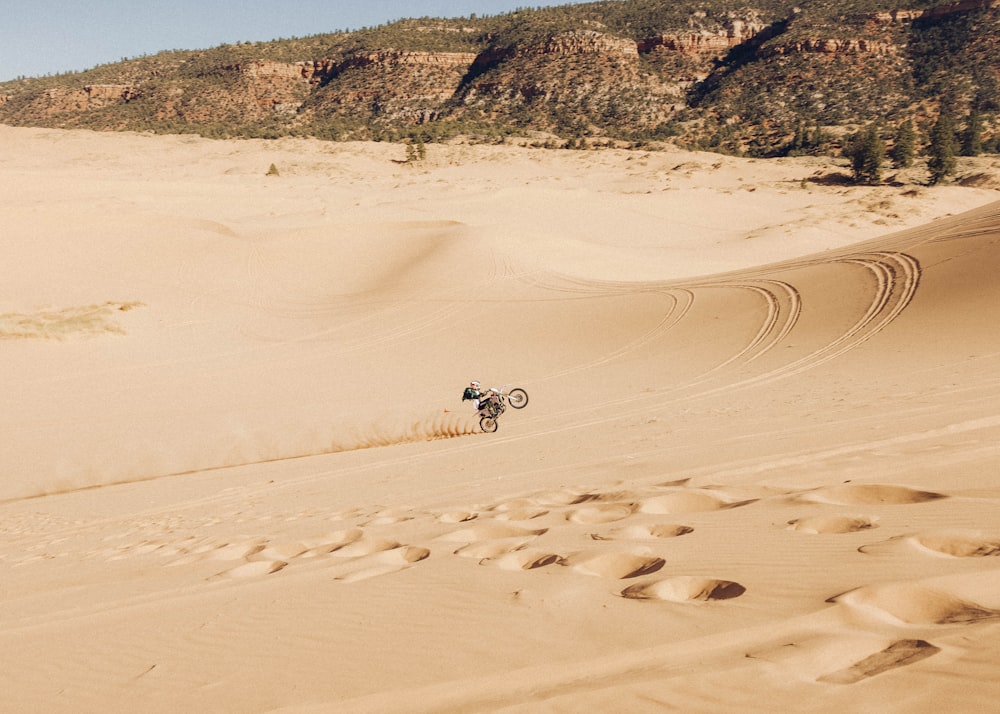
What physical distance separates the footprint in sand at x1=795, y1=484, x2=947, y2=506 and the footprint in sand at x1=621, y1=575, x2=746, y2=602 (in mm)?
1472

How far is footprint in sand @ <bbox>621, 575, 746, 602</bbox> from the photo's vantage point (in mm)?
2896

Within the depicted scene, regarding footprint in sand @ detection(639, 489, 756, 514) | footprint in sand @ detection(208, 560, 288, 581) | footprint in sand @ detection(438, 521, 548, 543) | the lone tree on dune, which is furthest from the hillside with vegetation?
footprint in sand @ detection(208, 560, 288, 581)

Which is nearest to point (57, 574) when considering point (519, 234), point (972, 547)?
point (972, 547)

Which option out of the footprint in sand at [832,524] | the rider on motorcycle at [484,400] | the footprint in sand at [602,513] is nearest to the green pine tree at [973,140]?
the rider on motorcycle at [484,400]

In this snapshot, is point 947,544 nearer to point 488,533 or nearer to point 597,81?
point 488,533

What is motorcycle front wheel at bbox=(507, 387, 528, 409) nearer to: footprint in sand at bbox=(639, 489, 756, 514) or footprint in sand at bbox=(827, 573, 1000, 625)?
footprint in sand at bbox=(639, 489, 756, 514)

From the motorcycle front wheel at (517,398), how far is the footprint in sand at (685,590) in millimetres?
8847

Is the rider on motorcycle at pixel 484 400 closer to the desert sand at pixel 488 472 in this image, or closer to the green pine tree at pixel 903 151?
the desert sand at pixel 488 472

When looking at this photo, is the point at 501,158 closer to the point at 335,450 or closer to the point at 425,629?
the point at 335,450

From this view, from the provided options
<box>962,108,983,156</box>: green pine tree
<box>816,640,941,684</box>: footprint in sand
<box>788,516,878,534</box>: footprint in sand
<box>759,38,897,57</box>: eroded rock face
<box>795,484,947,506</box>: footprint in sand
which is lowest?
<box>795,484,947,506</box>: footprint in sand

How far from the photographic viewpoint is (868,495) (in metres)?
4.18

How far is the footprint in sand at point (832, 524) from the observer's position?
11.7 feet

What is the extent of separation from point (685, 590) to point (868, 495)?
1.85 metres

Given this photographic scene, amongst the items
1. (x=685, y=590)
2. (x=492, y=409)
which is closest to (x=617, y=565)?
(x=685, y=590)
